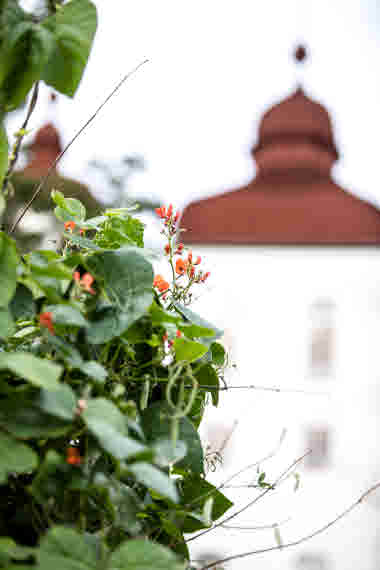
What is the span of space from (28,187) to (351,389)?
198 inches

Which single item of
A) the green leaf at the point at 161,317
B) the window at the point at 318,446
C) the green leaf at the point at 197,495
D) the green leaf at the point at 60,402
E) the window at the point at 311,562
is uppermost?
the green leaf at the point at 161,317

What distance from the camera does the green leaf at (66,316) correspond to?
31 centimetres

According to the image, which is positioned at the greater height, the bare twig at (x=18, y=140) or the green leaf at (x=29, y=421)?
the bare twig at (x=18, y=140)

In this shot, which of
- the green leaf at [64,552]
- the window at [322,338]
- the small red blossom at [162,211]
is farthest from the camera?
the window at [322,338]

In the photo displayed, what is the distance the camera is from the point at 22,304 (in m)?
0.35

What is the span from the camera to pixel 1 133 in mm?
327

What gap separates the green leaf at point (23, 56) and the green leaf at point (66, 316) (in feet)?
0.43

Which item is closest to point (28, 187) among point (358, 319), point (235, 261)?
point (235, 261)

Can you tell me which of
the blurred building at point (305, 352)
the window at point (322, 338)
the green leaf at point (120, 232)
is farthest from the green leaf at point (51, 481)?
the window at point (322, 338)

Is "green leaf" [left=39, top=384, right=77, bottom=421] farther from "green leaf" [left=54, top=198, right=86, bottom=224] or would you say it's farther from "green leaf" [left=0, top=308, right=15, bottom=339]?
"green leaf" [left=54, top=198, right=86, bottom=224]

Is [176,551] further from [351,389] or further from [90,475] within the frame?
[351,389]

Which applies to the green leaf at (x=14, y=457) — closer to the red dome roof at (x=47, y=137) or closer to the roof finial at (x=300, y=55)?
the red dome roof at (x=47, y=137)

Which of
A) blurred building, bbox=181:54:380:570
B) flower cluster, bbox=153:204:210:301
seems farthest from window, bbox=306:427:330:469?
flower cluster, bbox=153:204:210:301

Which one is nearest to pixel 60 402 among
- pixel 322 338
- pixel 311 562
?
pixel 322 338
